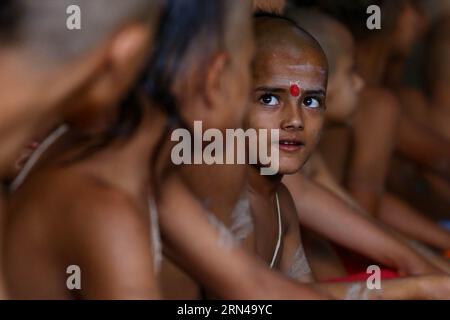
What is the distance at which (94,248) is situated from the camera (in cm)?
150

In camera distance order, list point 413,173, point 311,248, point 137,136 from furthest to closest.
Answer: point 413,173, point 311,248, point 137,136

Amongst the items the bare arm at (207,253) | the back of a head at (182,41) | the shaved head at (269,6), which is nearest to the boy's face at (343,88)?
the shaved head at (269,6)

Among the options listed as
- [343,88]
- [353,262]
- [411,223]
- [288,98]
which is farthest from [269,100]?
[411,223]

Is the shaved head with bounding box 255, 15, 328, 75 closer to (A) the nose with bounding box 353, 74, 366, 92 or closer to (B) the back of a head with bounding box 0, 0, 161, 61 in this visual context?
(B) the back of a head with bounding box 0, 0, 161, 61

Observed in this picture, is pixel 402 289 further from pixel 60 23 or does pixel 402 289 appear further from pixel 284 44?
pixel 60 23

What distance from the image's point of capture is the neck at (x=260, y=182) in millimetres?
2211

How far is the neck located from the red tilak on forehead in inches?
6.9

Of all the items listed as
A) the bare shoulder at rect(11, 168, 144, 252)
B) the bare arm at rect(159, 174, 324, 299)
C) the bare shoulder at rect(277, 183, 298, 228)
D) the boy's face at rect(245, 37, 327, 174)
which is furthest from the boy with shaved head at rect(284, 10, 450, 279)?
the bare shoulder at rect(11, 168, 144, 252)

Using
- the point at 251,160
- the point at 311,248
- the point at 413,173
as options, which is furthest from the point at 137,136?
the point at 413,173

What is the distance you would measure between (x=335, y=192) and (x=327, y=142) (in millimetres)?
335

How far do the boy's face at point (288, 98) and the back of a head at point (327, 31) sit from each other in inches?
25.9

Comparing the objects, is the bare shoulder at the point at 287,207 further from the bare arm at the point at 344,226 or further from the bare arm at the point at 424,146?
the bare arm at the point at 424,146

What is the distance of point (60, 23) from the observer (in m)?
1.46
